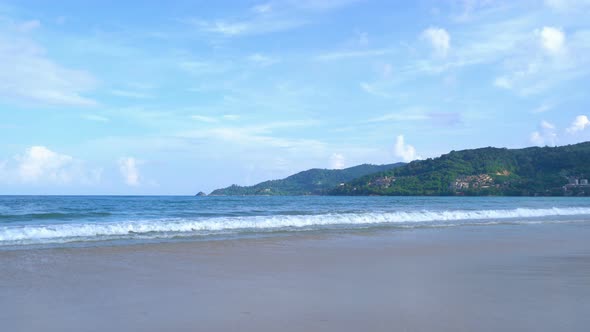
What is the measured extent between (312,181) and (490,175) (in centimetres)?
5311

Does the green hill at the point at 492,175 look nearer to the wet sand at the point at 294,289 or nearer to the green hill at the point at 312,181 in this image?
the green hill at the point at 312,181

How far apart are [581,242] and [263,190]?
121 m

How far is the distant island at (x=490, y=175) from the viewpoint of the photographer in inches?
3371

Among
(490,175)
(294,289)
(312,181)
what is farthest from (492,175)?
(294,289)

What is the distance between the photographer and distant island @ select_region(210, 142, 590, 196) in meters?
85.6

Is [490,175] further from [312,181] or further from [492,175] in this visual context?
[312,181]

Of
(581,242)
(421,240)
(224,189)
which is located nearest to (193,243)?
(421,240)

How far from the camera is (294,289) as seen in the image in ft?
22.5

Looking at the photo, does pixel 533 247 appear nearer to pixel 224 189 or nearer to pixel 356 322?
pixel 356 322

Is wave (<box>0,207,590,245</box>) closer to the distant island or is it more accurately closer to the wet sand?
the wet sand

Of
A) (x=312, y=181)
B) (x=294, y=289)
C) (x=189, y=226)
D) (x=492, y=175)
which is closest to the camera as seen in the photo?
(x=294, y=289)

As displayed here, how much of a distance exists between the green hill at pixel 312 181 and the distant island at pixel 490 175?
7605 millimetres

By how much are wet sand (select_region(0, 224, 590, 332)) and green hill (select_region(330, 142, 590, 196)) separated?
83749 mm

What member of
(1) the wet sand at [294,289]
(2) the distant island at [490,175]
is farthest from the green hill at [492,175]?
(1) the wet sand at [294,289]
